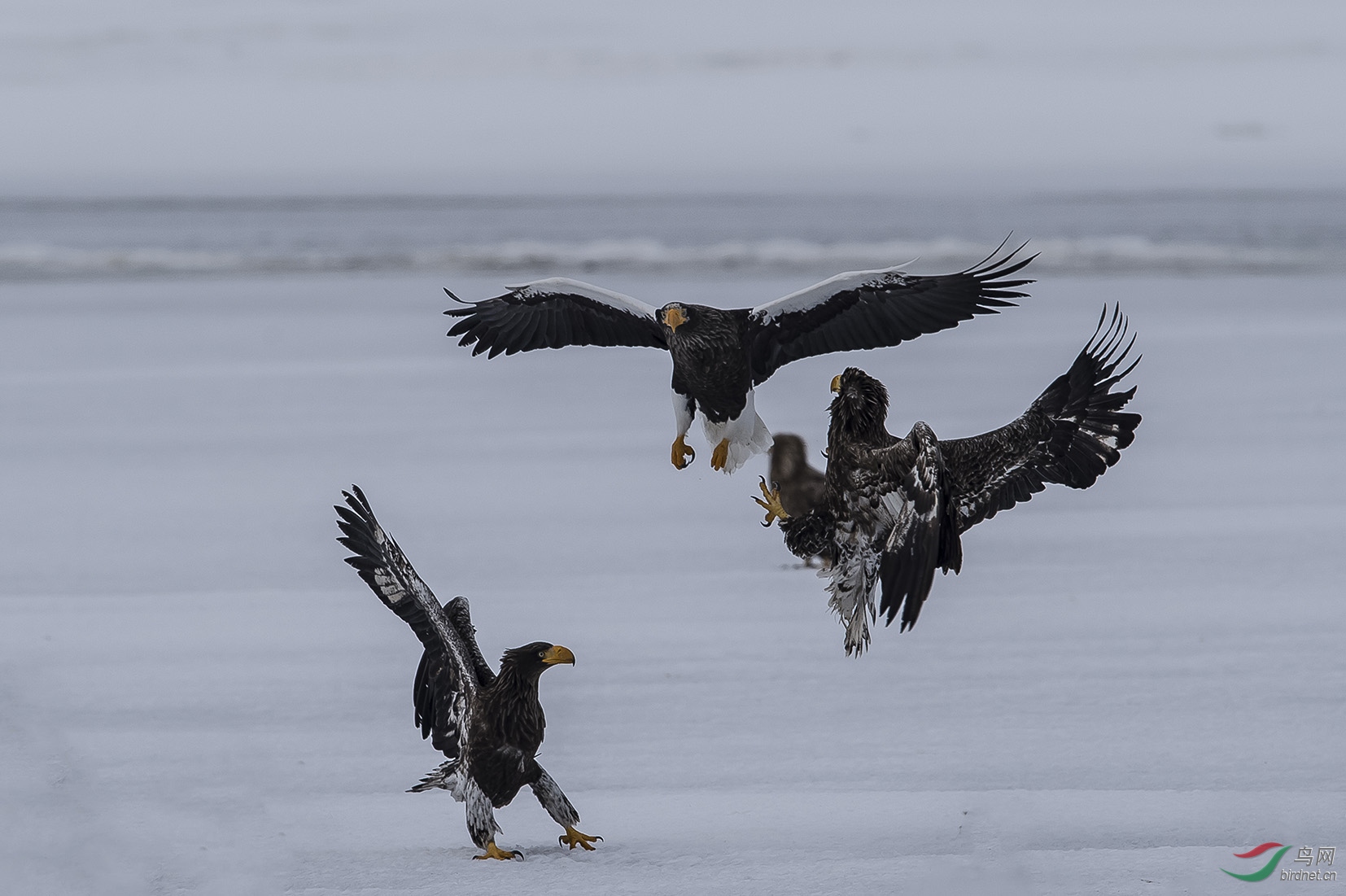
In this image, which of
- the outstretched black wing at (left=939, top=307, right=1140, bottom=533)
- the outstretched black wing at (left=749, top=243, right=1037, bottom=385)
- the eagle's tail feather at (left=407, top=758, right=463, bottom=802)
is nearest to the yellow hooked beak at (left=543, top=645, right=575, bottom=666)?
the eagle's tail feather at (left=407, top=758, right=463, bottom=802)

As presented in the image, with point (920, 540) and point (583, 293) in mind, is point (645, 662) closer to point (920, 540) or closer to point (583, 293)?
point (583, 293)

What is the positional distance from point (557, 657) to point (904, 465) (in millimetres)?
1120

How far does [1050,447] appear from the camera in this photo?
15.3 ft

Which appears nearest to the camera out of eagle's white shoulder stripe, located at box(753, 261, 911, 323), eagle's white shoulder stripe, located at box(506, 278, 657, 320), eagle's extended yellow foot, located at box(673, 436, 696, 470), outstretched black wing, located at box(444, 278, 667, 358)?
eagle's white shoulder stripe, located at box(753, 261, 911, 323)

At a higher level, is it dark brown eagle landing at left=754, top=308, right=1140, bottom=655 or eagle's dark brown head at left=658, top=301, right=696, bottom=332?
eagle's dark brown head at left=658, top=301, right=696, bottom=332

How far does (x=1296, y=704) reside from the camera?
5012 mm

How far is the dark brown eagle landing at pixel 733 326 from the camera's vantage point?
217 inches

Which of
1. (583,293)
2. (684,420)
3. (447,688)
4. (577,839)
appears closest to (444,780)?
(447,688)

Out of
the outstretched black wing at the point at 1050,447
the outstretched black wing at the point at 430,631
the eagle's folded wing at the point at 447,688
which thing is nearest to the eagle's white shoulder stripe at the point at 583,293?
the outstretched black wing at the point at 1050,447

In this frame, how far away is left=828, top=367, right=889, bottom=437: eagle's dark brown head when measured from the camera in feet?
14.8

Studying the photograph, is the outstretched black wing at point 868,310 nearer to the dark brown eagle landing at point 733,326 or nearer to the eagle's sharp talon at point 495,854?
the dark brown eagle landing at point 733,326

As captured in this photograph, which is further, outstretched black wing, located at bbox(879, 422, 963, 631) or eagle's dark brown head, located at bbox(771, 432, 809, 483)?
eagle's dark brown head, located at bbox(771, 432, 809, 483)

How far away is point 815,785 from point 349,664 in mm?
1877

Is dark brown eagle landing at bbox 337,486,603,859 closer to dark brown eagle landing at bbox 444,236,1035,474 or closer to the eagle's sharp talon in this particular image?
the eagle's sharp talon
